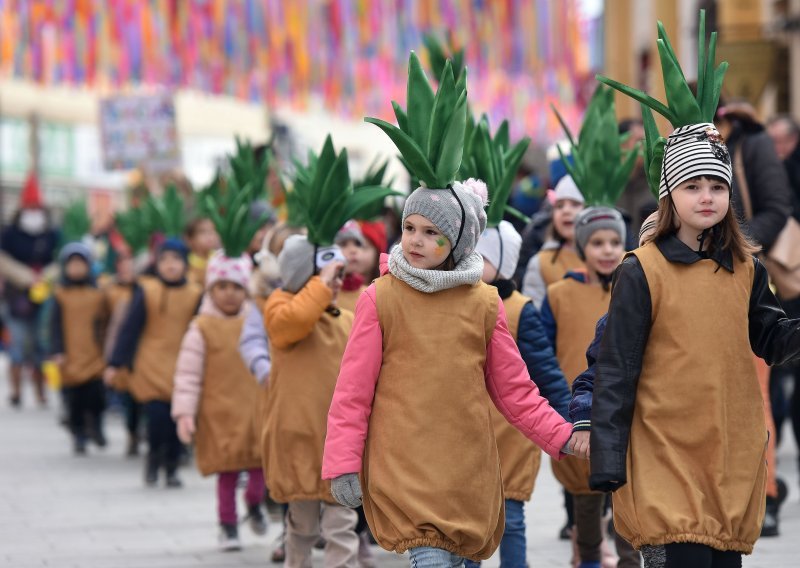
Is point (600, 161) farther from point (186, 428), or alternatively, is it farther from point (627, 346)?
point (627, 346)

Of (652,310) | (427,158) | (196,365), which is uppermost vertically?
(427,158)

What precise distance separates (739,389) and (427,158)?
1286 millimetres

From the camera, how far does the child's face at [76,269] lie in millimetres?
13930

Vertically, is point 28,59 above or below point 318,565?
above

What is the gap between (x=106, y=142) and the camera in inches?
717

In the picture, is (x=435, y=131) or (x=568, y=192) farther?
(x=568, y=192)

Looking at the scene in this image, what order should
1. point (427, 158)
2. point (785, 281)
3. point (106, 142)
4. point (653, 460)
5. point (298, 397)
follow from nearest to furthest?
1. point (653, 460)
2. point (427, 158)
3. point (298, 397)
4. point (785, 281)
5. point (106, 142)

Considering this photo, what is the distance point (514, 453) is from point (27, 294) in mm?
12467

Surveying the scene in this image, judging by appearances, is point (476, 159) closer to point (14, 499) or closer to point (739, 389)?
A: point (739, 389)

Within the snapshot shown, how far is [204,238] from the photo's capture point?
12.6m

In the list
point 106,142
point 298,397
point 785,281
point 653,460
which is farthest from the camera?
point 106,142

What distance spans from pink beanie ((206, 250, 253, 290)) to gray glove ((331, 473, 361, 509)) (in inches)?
153

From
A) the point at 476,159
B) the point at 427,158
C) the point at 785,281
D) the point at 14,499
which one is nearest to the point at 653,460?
the point at 427,158

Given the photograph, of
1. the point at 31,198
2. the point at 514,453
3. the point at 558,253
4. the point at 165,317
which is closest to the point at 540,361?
the point at 514,453
